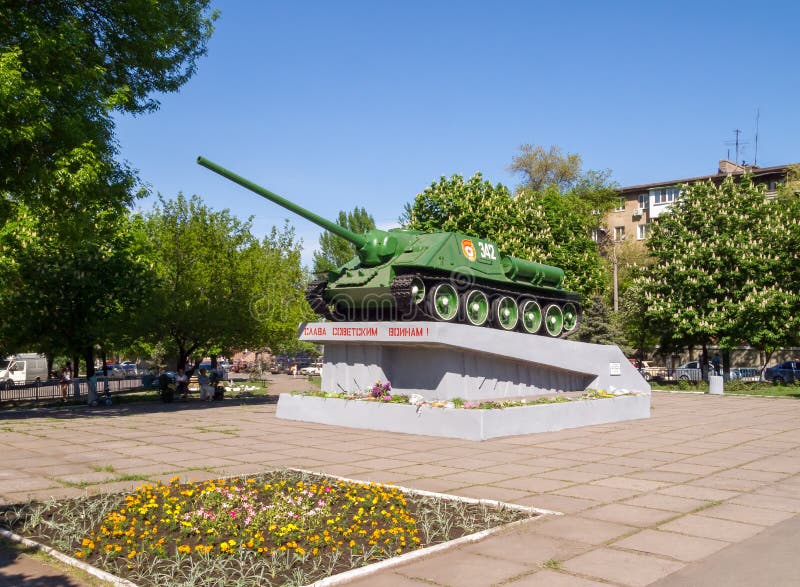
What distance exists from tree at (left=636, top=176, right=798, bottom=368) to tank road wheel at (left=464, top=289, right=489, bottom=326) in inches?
650

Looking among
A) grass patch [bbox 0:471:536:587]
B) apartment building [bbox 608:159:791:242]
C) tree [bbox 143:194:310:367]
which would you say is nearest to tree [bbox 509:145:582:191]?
apartment building [bbox 608:159:791:242]

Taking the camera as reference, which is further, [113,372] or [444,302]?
[113,372]

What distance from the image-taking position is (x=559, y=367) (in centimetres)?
1803

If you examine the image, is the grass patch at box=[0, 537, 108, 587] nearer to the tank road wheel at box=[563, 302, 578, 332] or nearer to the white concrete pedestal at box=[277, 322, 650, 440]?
the white concrete pedestal at box=[277, 322, 650, 440]

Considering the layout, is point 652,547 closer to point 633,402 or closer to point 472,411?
point 472,411

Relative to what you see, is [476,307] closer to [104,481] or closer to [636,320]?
[104,481]

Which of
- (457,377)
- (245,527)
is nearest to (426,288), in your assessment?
(457,377)

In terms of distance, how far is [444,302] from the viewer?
56.2 ft

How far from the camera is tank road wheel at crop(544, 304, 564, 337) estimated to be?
20922 mm

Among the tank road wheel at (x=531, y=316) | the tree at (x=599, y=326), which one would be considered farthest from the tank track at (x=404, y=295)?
the tree at (x=599, y=326)

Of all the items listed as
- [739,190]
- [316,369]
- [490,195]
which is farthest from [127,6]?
[316,369]

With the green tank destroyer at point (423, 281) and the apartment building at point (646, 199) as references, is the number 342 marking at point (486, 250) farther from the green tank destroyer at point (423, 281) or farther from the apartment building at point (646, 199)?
the apartment building at point (646, 199)

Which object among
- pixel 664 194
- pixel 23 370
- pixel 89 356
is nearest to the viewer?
pixel 89 356

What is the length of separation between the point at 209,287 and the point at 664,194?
4282 centimetres
